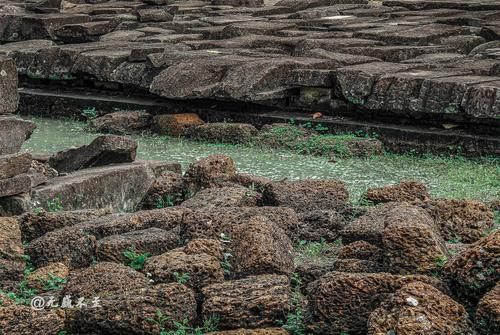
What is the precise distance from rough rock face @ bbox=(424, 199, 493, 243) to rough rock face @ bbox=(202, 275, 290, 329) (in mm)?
1585

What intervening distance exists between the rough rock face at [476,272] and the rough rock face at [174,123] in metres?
5.89

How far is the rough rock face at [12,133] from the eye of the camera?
793 centimetres

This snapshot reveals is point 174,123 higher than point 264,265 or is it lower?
lower

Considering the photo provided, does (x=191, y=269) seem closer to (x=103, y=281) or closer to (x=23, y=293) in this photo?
(x=103, y=281)

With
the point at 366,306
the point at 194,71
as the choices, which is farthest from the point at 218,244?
the point at 194,71

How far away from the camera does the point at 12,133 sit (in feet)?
26.2

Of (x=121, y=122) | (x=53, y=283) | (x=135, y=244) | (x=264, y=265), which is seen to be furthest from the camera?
(x=121, y=122)

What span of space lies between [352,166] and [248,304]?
13.3ft

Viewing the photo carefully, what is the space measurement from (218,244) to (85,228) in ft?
3.15

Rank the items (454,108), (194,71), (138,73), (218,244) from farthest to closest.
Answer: (138,73), (194,71), (454,108), (218,244)

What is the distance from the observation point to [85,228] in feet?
21.0

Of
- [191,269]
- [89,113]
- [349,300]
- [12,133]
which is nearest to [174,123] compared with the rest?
[89,113]

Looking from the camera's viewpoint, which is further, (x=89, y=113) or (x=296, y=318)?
(x=89, y=113)

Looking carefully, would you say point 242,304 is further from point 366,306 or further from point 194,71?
point 194,71
